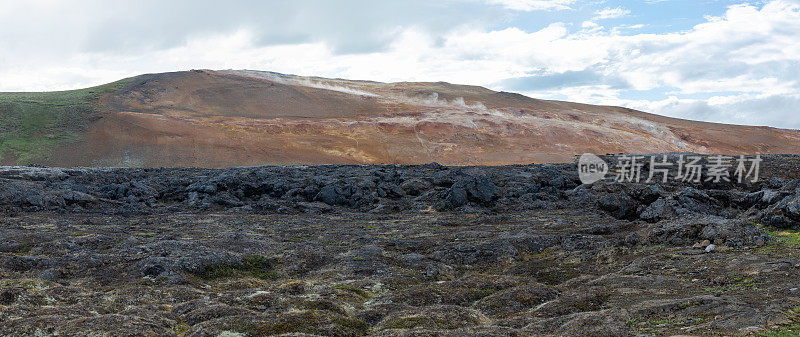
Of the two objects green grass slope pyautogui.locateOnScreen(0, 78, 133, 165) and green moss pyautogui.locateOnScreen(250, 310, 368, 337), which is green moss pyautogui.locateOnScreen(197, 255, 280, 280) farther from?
green grass slope pyautogui.locateOnScreen(0, 78, 133, 165)

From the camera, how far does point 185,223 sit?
101 ft

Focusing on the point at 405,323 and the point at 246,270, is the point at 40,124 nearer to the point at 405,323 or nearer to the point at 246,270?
the point at 246,270

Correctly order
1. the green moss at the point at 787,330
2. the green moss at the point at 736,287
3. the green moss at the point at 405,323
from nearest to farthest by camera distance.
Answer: the green moss at the point at 787,330 < the green moss at the point at 405,323 < the green moss at the point at 736,287

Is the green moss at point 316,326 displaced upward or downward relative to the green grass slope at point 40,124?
downward

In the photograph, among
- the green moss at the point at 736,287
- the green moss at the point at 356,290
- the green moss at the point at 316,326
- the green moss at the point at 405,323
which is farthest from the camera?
the green moss at the point at 356,290

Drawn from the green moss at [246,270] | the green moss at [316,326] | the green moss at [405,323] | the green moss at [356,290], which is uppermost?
the green moss at [405,323]

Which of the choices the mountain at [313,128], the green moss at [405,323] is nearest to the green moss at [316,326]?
the green moss at [405,323]

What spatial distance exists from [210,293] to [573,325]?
1024 centimetres

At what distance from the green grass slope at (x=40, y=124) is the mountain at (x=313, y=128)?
0.16 m

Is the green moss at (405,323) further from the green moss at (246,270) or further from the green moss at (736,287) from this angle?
the green moss at (246,270)

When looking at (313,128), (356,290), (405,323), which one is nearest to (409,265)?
(356,290)

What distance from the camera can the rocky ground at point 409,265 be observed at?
12148 millimetres

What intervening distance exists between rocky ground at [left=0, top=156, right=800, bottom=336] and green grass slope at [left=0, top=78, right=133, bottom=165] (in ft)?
139

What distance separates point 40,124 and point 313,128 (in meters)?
40.1
